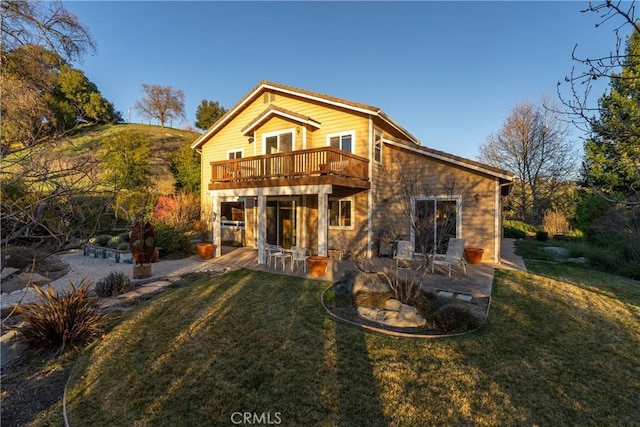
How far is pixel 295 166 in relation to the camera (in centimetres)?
1088

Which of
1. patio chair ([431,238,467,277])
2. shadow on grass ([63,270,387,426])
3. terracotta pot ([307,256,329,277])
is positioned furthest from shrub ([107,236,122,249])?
patio chair ([431,238,467,277])

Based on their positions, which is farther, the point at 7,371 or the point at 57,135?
the point at 7,371

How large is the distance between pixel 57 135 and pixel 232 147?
13.6 meters

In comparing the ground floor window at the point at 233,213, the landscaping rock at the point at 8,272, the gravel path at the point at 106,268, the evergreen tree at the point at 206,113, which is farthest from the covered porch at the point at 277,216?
the evergreen tree at the point at 206,113

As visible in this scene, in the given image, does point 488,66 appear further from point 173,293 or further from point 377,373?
point 173,293

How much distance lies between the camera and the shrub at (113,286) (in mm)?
6992

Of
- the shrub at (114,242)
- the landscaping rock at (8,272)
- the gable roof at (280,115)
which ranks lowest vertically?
the landscaping rock at (8,272)

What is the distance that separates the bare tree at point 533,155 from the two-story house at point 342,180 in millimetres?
17068

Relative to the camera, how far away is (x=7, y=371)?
13.4 feet

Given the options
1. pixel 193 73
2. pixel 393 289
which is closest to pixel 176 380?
pixel 393 289

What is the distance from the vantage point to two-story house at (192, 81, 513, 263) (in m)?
10.5

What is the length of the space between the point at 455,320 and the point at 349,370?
2.56m

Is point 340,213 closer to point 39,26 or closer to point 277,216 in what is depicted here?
point 277,216

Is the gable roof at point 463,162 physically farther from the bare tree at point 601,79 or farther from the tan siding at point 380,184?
the bare tree at point 601,79
